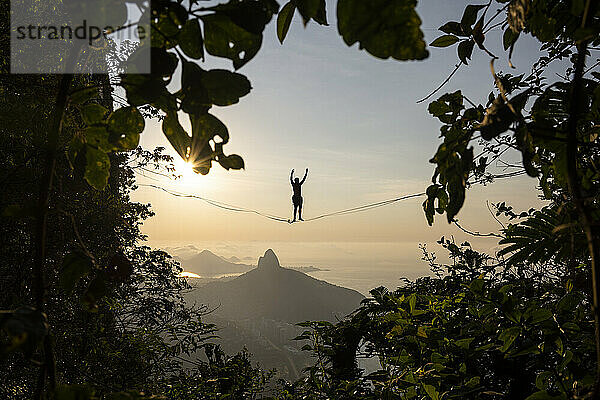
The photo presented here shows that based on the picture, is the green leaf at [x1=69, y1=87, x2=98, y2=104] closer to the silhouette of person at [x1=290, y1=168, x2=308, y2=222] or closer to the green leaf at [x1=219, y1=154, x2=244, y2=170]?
the green leaf at [x1=219, y1=154, x2=244, y2=170]

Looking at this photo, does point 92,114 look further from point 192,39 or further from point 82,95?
point 192,39

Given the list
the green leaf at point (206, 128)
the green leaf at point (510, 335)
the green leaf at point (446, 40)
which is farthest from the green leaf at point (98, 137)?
the green leaf at point (510, 335)

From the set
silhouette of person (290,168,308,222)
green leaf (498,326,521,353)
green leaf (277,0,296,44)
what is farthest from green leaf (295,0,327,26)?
silhouette of person (290,168,308,222)

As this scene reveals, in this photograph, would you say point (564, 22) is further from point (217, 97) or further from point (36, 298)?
point (36, 298)

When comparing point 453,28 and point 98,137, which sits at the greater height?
point 453,28

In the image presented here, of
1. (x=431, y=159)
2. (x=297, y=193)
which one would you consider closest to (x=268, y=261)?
(x=297, y=193)

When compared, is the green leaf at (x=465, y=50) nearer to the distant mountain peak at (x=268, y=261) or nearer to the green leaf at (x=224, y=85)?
the green leaf at (x=224, y=85)
